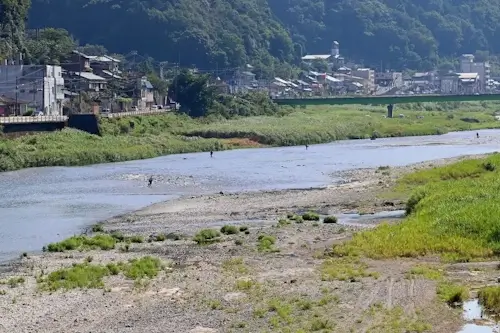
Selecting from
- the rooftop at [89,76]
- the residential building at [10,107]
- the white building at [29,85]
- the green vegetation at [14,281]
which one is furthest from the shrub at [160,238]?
the rooftop at [89,76]

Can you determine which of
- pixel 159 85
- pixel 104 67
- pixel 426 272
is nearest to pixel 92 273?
pixel 426 272

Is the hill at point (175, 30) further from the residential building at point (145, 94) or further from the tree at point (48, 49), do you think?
the tree at point (48, 49)

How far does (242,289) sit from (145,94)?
3471 inches

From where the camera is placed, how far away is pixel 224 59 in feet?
559

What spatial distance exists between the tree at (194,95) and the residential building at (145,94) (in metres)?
3.46

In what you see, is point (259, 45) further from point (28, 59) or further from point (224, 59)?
point (28, 59)

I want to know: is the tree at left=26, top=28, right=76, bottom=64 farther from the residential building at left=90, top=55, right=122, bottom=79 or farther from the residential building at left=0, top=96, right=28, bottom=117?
the residential building at left=0, top=96, right=28, bottom=117

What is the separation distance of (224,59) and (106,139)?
98.4 meters

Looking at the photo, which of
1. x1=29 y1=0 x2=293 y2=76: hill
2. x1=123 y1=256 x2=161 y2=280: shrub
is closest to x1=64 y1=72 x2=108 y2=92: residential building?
x1=29 y1=0 x2=293 y2=76: hill

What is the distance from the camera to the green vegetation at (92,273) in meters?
24.5

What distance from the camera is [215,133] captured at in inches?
3563

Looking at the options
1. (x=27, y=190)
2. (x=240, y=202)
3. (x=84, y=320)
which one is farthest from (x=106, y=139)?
(x=84, y=320)

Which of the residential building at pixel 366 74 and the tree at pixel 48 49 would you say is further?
the residential building at pixel 366 74

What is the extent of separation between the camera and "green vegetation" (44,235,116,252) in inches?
1196
